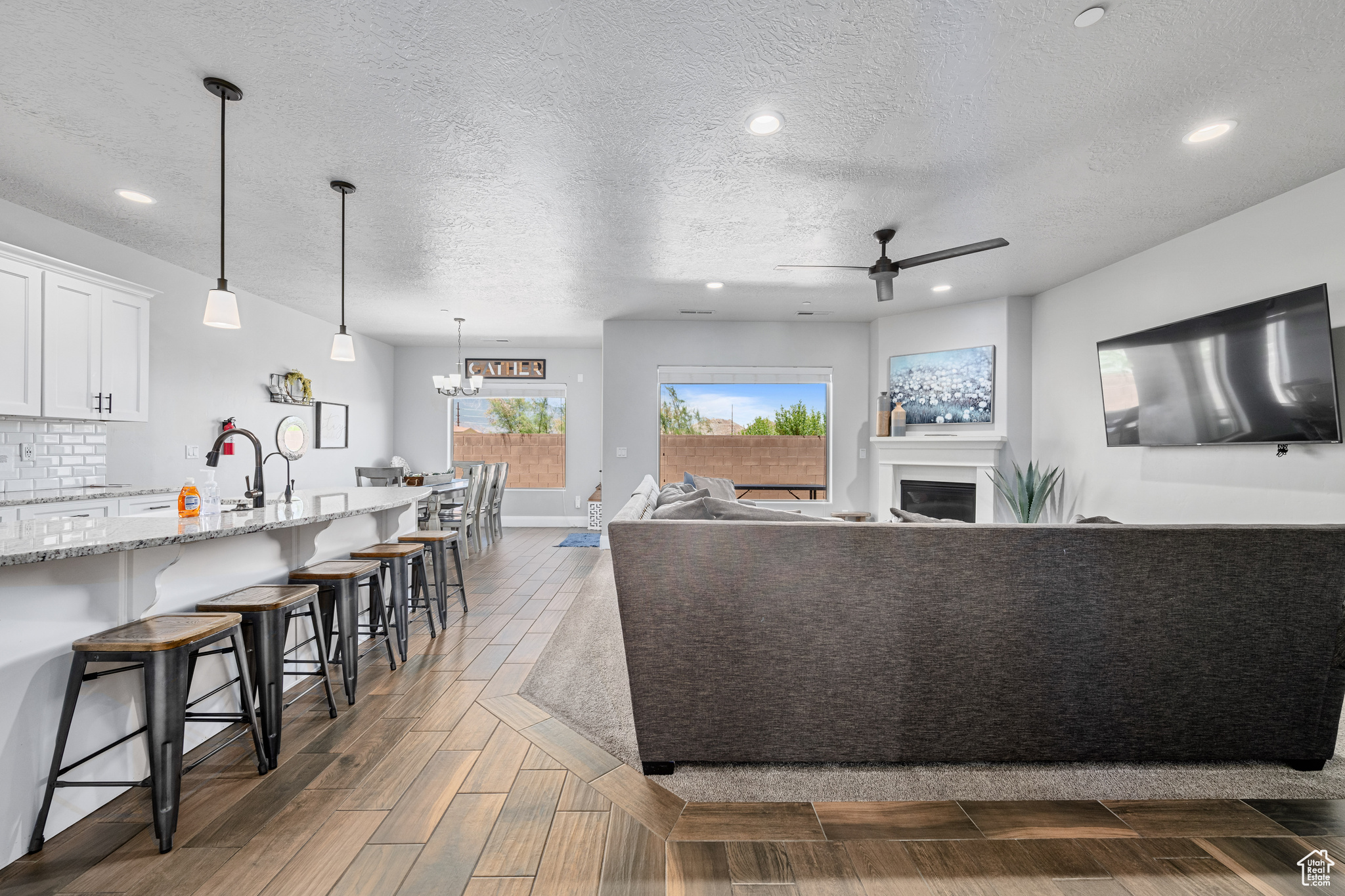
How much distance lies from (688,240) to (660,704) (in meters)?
2.88

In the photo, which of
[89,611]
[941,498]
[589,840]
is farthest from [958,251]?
[89,611]

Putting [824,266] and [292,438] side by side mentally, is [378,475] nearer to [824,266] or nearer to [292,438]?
[292,438]

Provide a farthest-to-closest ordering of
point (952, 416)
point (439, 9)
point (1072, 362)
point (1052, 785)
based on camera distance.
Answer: point (952, 416) < point (1072, 362) < point (1052, 785) < point (439, 9)

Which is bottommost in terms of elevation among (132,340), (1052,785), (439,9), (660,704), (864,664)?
(1052,785)

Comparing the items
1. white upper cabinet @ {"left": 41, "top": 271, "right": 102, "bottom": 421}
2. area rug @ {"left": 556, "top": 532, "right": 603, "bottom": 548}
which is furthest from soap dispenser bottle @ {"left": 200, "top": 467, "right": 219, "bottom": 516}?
area rug @ {"left": 556, "top": 532, "right": 603, "bottom": 548}

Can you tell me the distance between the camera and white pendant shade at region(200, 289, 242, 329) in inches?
92.7

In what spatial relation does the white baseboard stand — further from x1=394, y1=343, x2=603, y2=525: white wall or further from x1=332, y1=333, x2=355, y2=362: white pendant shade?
x1=332, y1=333, x2=355, y2=362: white pendant shade

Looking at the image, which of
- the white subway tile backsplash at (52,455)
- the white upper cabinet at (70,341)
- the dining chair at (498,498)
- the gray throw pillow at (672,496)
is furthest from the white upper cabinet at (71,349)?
the dining chair at (498,498)

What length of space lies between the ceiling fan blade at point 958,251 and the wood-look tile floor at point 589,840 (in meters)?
2.46

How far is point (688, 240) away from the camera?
3.77 metres

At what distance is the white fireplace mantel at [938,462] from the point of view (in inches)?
207

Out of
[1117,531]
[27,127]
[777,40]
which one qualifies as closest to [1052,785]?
[1117,531]

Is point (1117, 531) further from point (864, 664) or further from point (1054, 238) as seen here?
point (1054, 238)

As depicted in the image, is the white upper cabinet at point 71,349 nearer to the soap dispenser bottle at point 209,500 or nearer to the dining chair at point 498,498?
the soap dispenser bottle at point 209,500
